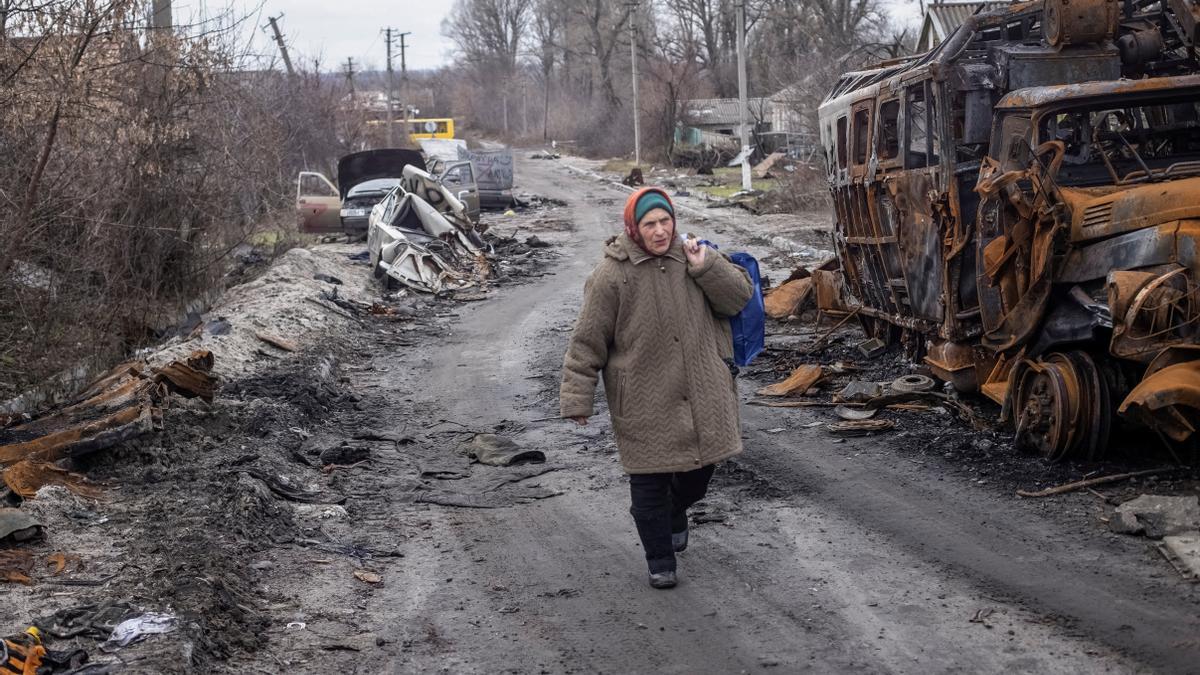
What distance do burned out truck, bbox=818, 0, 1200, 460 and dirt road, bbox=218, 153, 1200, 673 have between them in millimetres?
820

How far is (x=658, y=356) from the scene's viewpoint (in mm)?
5270

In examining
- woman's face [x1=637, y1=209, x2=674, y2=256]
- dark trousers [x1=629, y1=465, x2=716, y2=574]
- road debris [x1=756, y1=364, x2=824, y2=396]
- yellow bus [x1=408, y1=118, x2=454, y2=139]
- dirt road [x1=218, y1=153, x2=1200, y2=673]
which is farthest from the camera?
yellow bus [x1=408, y1=118, x2=454, y2=139]

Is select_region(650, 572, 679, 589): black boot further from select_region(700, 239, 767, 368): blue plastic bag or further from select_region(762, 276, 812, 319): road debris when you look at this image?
select_region(762, 276, 812, 319): road debris

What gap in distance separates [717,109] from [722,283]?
63.3m

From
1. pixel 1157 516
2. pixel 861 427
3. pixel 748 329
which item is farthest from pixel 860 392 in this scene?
pixel 748 329

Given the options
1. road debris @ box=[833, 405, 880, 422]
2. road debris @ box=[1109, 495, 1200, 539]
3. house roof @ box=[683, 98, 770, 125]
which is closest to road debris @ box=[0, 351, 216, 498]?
road debris @ box=[833, 405, 880, 422]

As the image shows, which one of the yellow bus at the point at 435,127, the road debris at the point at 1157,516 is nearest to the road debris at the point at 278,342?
the road debris at the point at 1157,516

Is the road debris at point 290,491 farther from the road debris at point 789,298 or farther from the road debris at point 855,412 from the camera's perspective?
the road debris at point 789,298

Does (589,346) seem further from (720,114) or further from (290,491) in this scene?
(720,114)

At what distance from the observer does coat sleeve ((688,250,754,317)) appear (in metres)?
5.26

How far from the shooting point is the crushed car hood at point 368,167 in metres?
30.1

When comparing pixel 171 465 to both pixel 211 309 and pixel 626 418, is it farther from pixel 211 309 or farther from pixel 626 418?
pixel 211 309

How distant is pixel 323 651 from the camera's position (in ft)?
16.1

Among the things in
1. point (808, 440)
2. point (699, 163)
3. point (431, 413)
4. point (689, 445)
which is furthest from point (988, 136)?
point (699, 163)
